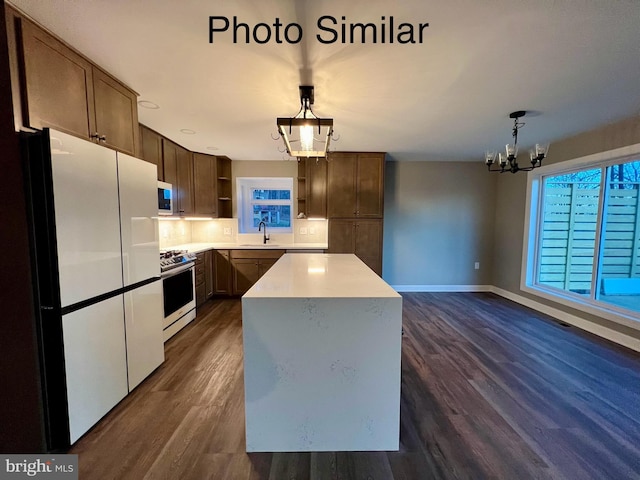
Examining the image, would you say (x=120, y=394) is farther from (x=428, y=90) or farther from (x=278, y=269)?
(x=428, y=90)

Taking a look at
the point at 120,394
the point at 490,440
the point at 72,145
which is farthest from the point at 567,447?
the point at 72,145

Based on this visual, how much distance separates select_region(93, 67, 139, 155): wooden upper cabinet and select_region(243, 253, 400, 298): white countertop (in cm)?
154

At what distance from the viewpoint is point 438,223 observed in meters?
4.90

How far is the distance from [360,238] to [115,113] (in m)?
3.31

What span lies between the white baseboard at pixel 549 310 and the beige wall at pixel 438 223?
0.09 meters

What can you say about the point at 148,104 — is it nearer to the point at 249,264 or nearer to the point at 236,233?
the point at 249,264

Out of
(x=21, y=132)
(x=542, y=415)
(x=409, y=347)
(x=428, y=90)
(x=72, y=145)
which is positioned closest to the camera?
(x=21, y=132)

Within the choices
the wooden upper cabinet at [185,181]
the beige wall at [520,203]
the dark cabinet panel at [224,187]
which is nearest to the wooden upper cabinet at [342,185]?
the dark cabinet panel at [224,187]

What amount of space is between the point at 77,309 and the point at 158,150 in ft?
7.83

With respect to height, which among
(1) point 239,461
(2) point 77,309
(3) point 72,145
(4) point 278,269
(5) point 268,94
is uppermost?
(5) point 268,94

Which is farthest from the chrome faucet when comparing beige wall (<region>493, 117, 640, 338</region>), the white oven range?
beige wall (<region>493, 117, 640, 338</region>)

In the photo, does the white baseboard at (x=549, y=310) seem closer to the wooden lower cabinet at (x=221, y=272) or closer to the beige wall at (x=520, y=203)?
the beige wall at (x=520, y=203)

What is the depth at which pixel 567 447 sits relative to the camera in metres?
1.58

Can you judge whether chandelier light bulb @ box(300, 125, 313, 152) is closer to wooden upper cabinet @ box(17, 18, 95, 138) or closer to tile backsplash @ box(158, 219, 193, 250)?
wooden upper cabinet @ box(17, 18, 95, 138)
